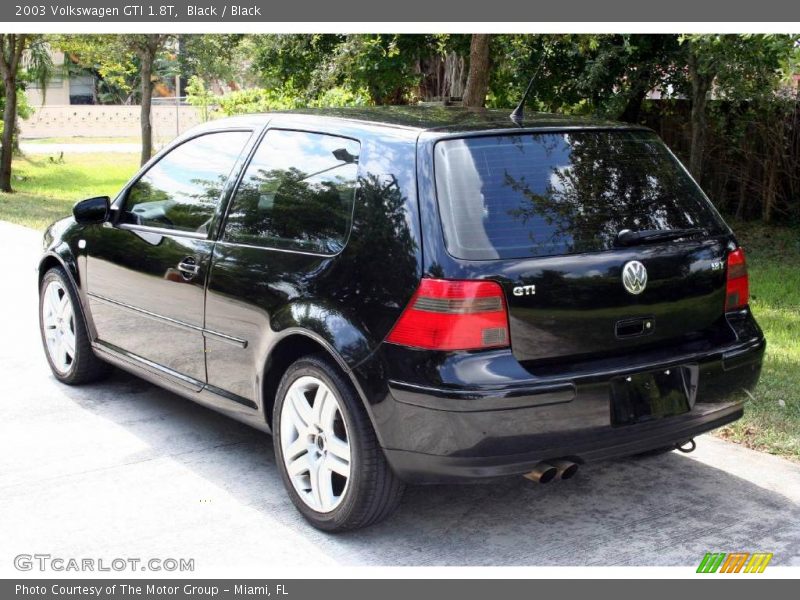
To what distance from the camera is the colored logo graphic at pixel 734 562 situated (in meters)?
3.92

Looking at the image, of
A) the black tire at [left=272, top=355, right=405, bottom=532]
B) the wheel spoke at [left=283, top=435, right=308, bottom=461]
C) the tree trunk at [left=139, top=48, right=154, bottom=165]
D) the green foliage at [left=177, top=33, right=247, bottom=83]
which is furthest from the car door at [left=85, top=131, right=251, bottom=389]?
the tree trunk at [left=139, top=48, right=154, bottom=165]

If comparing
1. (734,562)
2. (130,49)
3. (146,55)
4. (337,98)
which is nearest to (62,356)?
(734,562)

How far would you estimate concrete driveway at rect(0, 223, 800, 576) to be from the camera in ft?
13.4

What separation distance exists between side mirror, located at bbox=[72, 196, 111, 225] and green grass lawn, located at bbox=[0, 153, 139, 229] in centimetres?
A: 938

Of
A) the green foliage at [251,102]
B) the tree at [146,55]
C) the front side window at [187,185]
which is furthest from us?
the tree at [146,55]

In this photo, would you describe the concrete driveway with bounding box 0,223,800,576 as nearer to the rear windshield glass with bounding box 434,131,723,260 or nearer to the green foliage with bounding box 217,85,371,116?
the rear windshield glass with bounding box 434,131,723,260

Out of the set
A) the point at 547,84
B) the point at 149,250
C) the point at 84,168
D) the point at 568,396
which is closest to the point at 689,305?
the point at 568,396

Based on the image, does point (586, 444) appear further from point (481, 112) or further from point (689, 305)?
point (481, 112)

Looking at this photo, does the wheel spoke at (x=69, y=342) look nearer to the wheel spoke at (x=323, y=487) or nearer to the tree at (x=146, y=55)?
the wheel spoke at (x=323, y=487)

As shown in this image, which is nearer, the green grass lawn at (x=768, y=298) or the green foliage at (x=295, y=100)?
the green grass lawn at (x=768, y=298)

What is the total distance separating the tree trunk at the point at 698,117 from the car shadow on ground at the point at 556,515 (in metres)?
7.96

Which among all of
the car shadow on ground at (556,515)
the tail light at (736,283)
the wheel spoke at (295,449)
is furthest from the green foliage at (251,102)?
the tail light at (736,283)

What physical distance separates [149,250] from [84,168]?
28532 mm

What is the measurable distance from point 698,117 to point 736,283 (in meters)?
8.76
